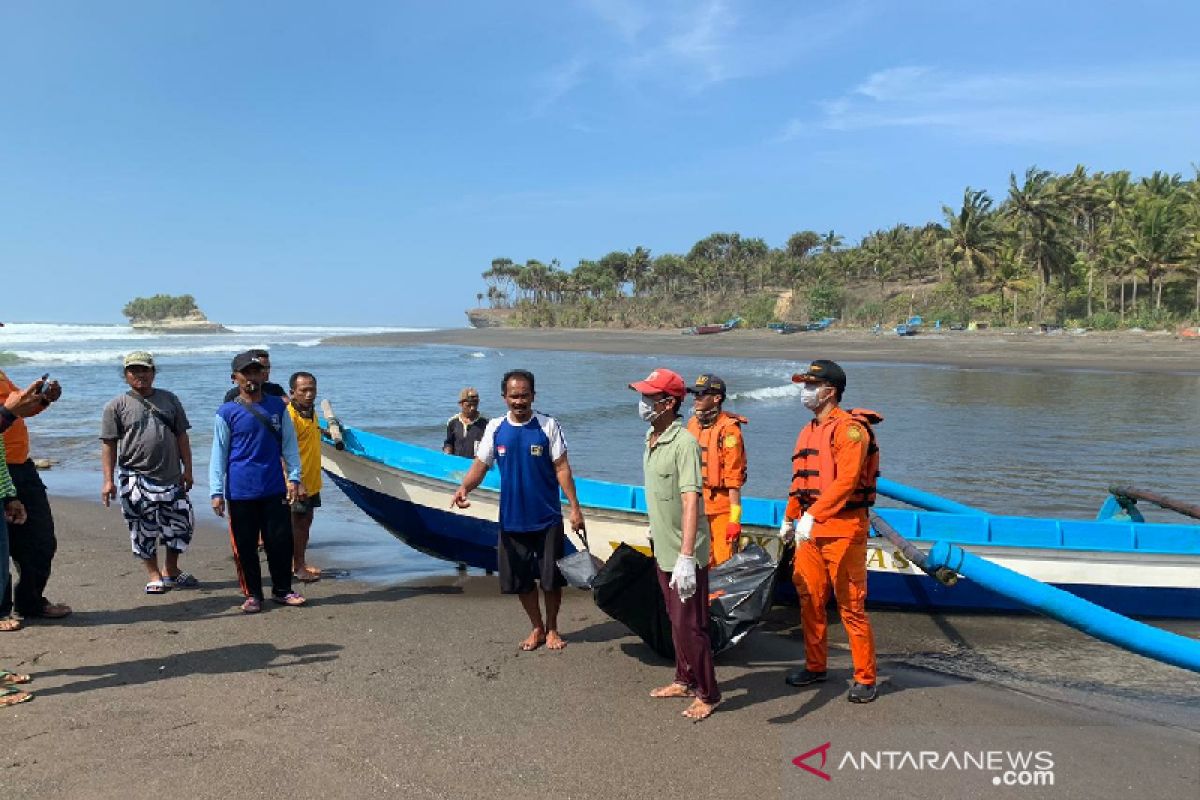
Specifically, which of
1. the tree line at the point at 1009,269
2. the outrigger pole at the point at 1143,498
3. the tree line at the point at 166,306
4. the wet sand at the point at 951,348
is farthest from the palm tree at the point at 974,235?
the tree line at the point at 166,306

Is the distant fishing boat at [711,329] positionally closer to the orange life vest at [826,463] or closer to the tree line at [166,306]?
the orange life vest at [826,463]

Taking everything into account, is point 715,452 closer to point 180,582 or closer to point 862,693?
point 862,693

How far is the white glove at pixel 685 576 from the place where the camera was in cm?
368

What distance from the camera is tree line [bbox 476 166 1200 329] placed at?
47.2 m

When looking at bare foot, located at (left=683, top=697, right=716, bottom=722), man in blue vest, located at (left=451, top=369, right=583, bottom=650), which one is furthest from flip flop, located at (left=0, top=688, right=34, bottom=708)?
bare foot, located at (left=683, top=697, right=716, bottom=722)

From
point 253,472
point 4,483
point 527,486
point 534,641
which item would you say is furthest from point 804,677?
point 4,483

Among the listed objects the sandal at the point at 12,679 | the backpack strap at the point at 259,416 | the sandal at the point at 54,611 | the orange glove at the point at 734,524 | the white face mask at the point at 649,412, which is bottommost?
the sandal at the point at 54,611

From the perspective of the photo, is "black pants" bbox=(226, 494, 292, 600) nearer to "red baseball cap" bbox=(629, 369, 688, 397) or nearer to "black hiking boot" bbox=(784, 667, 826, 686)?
"red baseball cap" bbox=(629, 369, 688, 397)

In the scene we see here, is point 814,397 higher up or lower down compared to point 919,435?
higher up

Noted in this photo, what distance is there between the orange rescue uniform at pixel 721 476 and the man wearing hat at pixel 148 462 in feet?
12.4

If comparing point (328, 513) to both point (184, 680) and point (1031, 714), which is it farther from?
point (1031, 714)

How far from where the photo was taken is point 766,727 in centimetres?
382

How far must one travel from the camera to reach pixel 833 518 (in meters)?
3.95

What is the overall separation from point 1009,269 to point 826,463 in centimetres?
5789
